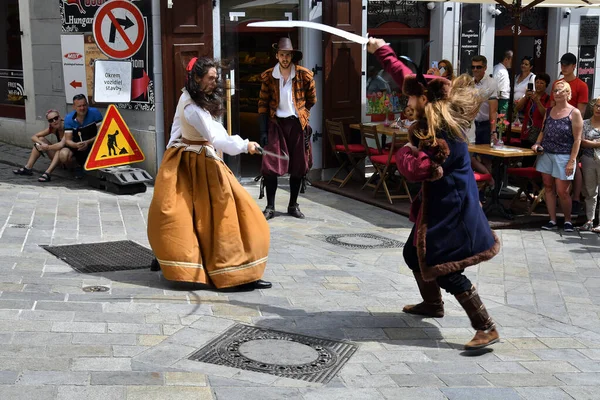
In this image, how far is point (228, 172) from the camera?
6.92m

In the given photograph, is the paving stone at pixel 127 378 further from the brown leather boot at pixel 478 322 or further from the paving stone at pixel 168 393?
the brown leather boot at pixel 478 322

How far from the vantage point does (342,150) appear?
1227 cm

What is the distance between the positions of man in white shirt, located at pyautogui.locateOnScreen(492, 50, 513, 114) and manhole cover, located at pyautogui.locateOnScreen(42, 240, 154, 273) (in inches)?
262

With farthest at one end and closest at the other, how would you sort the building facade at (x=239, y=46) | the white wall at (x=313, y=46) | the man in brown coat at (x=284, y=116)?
the white wall at (x=313, y=46), the building facade at (x=239, y=46), the man in brown coat at (x=284, y=116)

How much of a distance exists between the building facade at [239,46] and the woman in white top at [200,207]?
456 cm

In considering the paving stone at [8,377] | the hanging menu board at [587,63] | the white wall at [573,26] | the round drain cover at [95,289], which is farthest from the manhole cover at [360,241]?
the hanging menu board at [587,63]

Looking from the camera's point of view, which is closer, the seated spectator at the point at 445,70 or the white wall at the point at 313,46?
the seated spectator at the point at 445,70

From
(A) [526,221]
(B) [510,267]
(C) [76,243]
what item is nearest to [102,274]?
(C) [76,243]

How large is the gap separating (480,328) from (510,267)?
2820 millimetres

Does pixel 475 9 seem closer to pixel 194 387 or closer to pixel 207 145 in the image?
pixel 207 145

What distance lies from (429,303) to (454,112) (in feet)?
4.98

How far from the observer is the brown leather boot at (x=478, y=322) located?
19.0ft

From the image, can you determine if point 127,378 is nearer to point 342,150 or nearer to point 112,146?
point 112,146

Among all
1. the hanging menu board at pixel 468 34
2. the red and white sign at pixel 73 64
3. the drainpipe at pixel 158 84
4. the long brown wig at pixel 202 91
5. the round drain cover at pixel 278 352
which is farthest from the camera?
the hanging menu board at pixel 468 34
